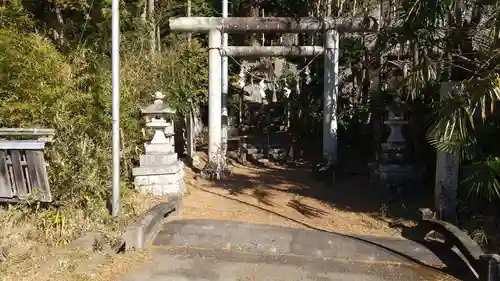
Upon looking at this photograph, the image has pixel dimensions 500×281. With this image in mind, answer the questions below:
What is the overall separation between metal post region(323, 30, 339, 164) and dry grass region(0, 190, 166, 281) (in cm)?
583

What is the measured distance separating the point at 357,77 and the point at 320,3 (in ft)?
9.17

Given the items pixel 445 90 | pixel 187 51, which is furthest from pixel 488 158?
pixel 187 51

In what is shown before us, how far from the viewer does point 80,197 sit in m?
6.56

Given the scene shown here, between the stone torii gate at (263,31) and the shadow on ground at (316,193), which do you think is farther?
the stone torii gate at (263,31)

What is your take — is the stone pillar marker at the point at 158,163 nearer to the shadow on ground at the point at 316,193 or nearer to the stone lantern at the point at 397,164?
the shadow on ground at the point at 316,193

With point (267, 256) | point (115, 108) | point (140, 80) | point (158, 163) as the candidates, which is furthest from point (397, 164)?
point (115, 108)

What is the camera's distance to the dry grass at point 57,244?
4.89 m

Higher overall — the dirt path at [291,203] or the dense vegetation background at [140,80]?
the dense vegetation background at [140,80]

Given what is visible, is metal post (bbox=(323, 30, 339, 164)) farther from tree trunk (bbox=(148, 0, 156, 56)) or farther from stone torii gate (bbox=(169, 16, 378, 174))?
tree trunk (bbox=(148, 0, 156, 56))

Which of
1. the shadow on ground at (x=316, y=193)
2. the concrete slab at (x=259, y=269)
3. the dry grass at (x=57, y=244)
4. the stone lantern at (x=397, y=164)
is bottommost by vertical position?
the concrete slab at (x=259, y=269)

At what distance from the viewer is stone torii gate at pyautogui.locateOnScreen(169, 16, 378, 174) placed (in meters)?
11.2

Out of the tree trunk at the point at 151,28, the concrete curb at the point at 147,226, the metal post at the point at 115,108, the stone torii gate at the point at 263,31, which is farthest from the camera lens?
the stone torii gate at the point at 263,31

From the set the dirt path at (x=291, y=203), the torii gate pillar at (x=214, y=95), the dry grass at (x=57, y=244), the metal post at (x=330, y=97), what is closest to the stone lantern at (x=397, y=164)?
the dirt path at (x=291, y=203)

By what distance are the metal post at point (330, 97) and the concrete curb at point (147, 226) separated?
5.02 m
